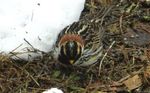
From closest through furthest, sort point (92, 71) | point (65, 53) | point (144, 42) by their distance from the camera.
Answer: point (65, 53) < point (92, 71) < point (144, 42)

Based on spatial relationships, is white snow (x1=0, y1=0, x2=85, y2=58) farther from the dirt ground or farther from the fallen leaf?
the fallen leaf

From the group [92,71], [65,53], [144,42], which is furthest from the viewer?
[144,42]

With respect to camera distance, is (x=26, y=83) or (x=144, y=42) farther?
(x=144, y=42)

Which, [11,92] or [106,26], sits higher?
[106,26]

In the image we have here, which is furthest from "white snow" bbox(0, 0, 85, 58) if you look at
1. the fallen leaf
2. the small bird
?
the fallen leaf

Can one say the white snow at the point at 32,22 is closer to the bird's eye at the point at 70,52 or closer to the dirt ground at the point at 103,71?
the dirt ground at the point at 103,71

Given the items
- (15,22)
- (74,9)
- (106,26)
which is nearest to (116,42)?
(106,26)

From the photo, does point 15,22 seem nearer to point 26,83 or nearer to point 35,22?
point 35,22
